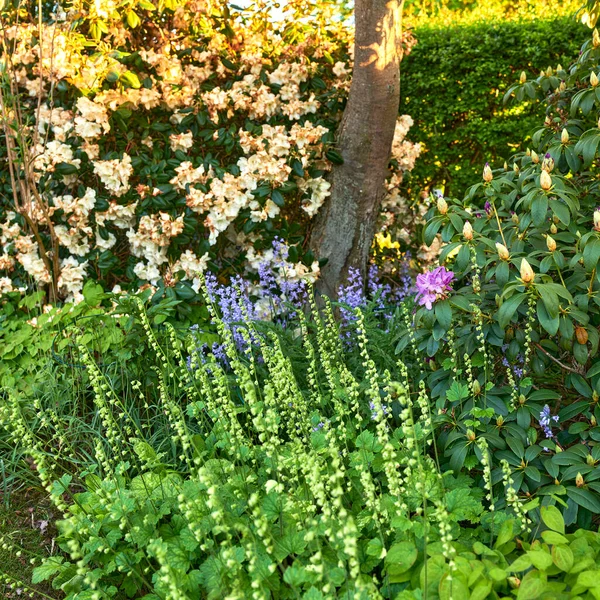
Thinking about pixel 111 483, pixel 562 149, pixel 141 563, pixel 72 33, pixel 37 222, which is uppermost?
pixel 72 33

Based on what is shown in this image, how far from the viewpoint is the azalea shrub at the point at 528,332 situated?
2.48 m

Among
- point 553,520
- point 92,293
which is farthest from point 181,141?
point 553,520

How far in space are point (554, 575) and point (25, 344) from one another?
11.2 ft

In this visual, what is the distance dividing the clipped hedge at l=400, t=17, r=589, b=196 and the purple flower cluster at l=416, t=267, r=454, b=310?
2.91 meters

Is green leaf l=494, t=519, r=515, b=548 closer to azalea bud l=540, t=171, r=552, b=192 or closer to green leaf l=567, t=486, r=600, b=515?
green leaf l=567, t=486, r=600, b=515

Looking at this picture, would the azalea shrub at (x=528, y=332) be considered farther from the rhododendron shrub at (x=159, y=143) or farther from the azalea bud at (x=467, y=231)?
the rhododendron shrub at (x=159, y=143)

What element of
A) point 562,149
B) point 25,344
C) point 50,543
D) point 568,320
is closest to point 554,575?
point 568,320

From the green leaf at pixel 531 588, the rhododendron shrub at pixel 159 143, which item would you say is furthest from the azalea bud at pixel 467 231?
the rhododendron shrub at pixel 159 143

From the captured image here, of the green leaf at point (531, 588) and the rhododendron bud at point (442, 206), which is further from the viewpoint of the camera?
the rhododendron bud at point (442, 206)

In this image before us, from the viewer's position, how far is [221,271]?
4.77 metres

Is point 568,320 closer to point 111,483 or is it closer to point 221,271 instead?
point 111,483

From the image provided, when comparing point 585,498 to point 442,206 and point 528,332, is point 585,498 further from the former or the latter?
point 442,206

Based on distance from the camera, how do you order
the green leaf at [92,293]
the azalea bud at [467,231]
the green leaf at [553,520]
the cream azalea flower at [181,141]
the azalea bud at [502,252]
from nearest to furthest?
1. the green leaf at [553,520]
2. the azalea bud at [502,252]
3. the azalea bud at [467,231]
4. the green leaf at [92,293]
5. the cream azalea flower at [181,141]

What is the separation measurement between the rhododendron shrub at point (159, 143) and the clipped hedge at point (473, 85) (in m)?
0.77
